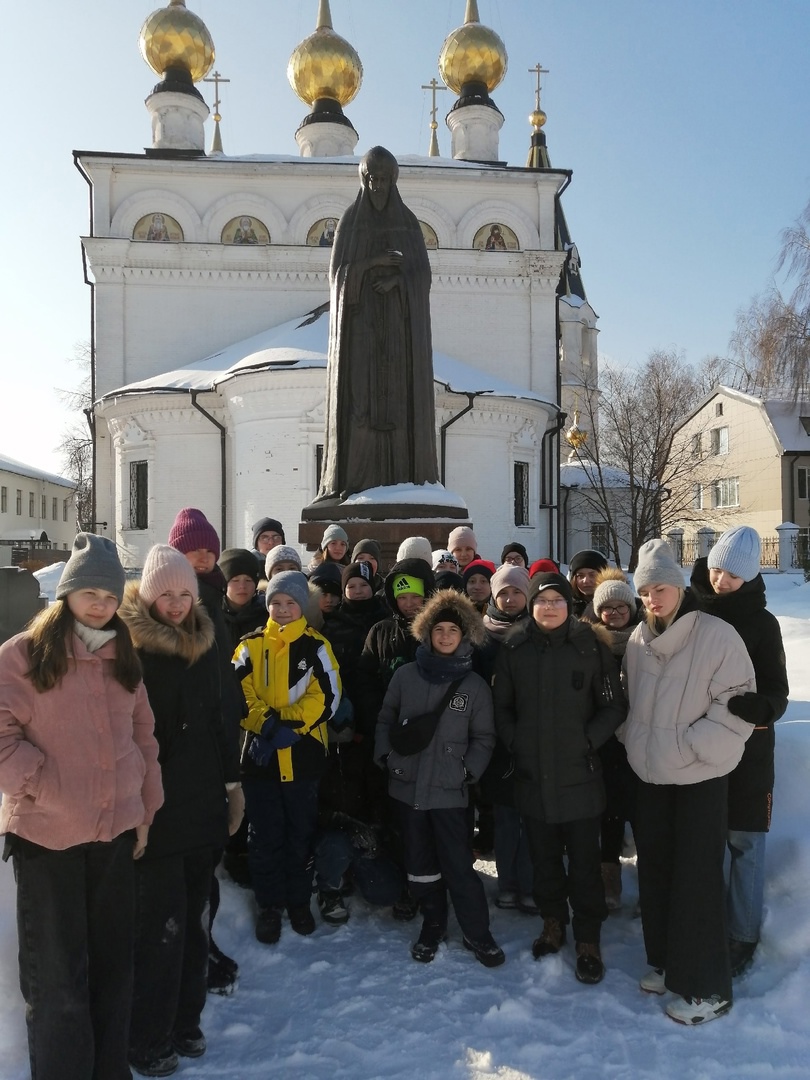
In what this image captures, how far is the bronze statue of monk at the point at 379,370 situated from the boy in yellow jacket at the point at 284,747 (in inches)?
151

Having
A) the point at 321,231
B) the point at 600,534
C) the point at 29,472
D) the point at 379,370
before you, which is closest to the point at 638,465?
the point at 600,534

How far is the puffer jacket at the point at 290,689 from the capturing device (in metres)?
3.65

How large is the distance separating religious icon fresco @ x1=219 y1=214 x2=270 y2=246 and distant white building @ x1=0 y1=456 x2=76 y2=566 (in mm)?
22933

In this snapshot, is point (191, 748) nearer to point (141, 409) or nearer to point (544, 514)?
point (141, 409)

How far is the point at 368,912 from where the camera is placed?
402cm

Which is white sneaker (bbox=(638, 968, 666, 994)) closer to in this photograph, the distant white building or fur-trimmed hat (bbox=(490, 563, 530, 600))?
fur-trimmed hat (bbox=(490, 563, 530, 600))

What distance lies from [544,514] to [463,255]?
24.4 ft

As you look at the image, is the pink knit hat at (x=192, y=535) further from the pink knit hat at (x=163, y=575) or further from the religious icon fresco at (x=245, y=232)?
the religious icon fresco at (x=245, y=232)

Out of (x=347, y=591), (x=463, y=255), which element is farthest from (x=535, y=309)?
(x=347, y=591)

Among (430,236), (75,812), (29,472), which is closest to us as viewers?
(75,812)

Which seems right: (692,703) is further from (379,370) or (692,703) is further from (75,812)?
(379,370)

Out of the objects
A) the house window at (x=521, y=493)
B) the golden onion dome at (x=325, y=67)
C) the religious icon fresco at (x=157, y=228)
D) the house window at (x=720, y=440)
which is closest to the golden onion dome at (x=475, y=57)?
the golden onion dome at (x=325, y=67)

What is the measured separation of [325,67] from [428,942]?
26.4 meters

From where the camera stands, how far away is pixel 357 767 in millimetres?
4301
